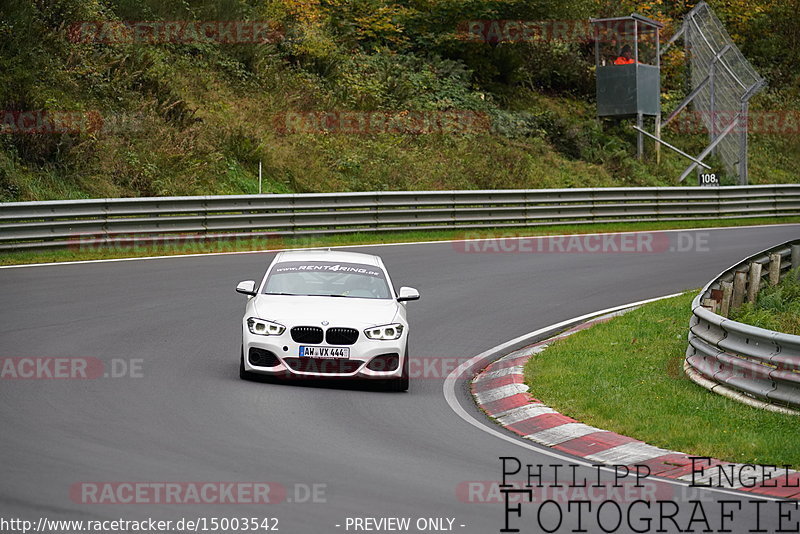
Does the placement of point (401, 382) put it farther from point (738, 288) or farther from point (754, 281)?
point (754, 281)

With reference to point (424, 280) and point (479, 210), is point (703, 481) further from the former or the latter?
point (479, 210)

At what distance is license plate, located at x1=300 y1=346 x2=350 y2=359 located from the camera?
456 inches

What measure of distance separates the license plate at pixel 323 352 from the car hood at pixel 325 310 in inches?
10.4

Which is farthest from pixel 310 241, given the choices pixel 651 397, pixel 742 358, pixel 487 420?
pixel 742 358

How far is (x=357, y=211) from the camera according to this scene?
25.3 meters

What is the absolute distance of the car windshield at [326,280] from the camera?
12.7 m

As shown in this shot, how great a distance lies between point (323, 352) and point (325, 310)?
1.82 feet

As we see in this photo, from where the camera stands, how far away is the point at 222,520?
22.9 ft

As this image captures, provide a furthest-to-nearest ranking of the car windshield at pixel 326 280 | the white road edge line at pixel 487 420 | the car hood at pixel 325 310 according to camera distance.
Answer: the car windshield at pixel 326 280, the car hood at pixel 325 310, the white road edge line at pixel 487 420

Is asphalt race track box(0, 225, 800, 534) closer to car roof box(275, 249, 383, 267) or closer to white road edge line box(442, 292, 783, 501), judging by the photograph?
white road edge line box(442, 292, 783, 501)

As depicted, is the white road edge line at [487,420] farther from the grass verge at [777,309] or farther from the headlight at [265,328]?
the headlight at [265,328]

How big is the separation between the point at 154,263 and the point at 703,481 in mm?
14111

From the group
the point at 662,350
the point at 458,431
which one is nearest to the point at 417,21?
the point at 662,350

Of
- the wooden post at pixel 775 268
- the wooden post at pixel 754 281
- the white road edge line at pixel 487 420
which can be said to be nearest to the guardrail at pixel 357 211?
the white road edge line at pixel 487 420
